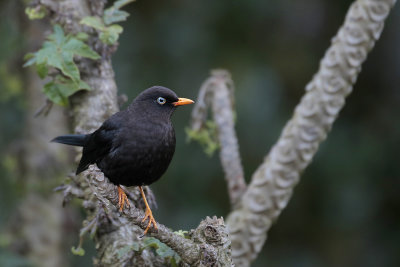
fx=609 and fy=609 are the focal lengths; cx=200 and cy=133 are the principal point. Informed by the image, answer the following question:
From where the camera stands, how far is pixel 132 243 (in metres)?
3.65

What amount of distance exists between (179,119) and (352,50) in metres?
3.94

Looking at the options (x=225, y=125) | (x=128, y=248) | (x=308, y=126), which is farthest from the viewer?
(x=225, y=125)

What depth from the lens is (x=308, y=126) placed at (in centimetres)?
435

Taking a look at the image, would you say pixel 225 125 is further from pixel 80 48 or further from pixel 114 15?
pixel 80 48

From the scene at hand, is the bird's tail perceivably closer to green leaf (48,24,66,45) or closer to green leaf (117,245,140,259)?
green leaf (48,24,66,45)

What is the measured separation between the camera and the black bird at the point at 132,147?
371 centimetres

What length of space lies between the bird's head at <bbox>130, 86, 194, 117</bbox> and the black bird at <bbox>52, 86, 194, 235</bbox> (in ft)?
0.06

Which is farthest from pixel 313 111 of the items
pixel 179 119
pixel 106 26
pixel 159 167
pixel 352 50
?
pixel 179 119

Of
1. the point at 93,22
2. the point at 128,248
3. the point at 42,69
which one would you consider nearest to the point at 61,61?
the point at 42,69

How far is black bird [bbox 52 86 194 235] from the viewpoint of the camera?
3.71 m

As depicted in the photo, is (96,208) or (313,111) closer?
(96,208)

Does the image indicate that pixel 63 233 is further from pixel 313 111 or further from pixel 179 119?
pixel 313 111

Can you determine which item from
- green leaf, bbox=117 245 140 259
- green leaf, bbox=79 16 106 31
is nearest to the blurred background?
green leaf, bbox=79 16 106 31

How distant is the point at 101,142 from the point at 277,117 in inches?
177
